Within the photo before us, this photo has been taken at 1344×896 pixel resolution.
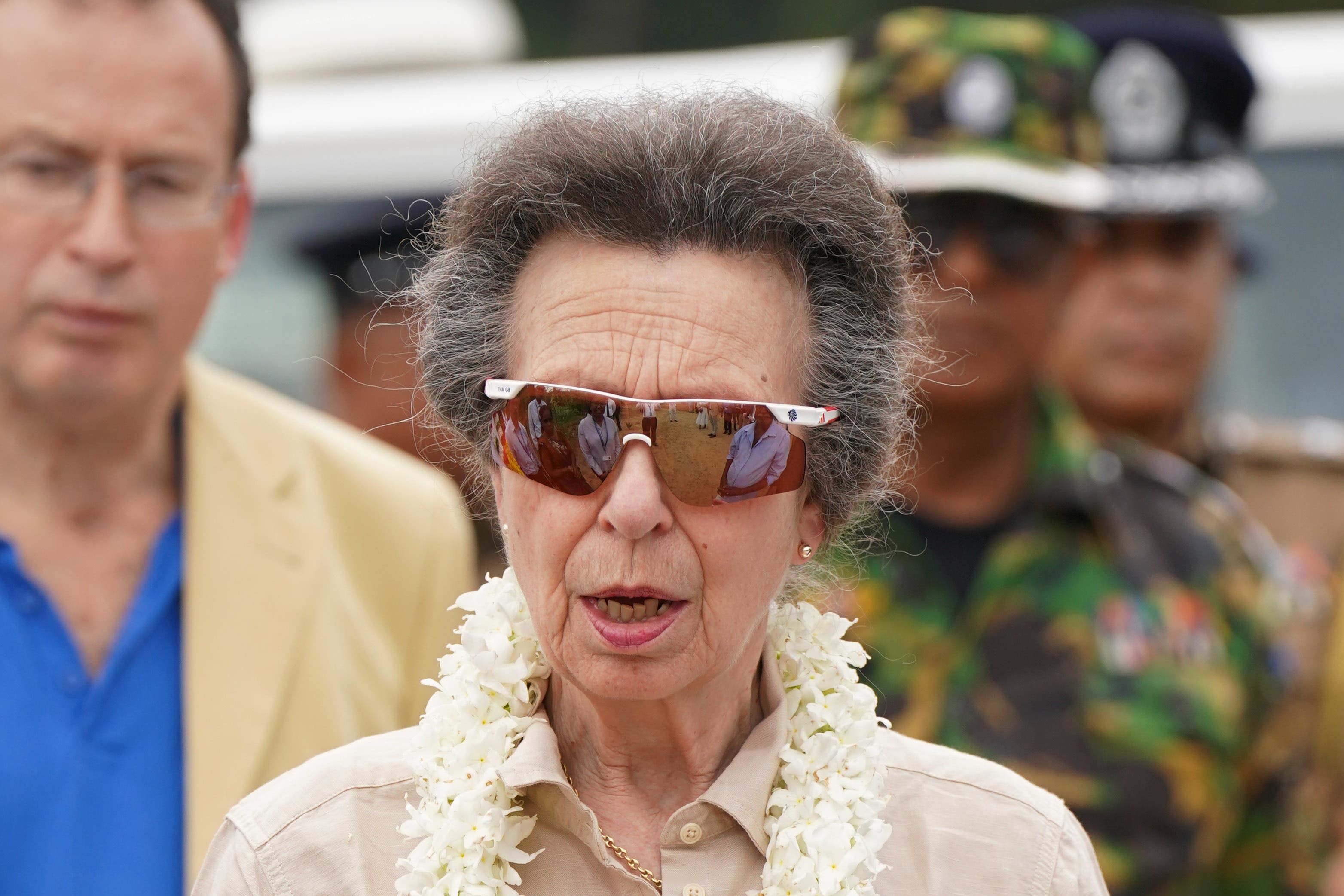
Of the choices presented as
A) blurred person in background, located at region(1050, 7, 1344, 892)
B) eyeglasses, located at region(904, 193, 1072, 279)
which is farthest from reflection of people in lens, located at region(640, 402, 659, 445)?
blurred person in background, located at region(1050, 7, 1344, 892)

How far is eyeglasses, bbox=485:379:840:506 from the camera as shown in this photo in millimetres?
2482

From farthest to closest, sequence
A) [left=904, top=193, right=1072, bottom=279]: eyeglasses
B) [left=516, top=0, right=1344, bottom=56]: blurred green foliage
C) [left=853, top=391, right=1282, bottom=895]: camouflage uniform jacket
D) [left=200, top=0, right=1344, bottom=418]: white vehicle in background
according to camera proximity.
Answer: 1. [left=516, top=0, right=1344, bottom=56]: blurred green foliage
2. [left=200, top=0, right=1344, bottom=418]: white vehicle in background
3. [left=904, top=193, right=1072, bottom=279]: eyeglasses
4. [left=853, top=391, right=1282, bottom=895]: camouflage uniform jacket

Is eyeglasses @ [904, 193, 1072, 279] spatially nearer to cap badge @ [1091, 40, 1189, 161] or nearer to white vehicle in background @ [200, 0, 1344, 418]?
cap badge @ [1091, 40, 1189, 161]

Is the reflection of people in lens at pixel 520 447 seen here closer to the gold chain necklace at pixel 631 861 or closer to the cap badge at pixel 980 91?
the gold chain necklace at pixel 631 861

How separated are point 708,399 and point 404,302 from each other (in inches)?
26.6

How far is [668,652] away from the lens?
2512mm

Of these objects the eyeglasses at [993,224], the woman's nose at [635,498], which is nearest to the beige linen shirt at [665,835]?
the woman's nose at [635,498]

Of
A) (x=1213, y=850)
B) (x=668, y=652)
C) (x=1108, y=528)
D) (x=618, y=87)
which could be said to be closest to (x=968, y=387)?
(x=1108, y=528)

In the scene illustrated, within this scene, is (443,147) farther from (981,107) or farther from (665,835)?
(665,835)

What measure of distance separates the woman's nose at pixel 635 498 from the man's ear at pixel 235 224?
169 centimetres

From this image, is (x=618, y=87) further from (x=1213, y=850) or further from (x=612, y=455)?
(x=1213, y=850)

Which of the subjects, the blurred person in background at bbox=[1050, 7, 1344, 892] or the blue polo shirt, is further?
the blurred person in background at bbox=[1050, 7, 1344, 892]

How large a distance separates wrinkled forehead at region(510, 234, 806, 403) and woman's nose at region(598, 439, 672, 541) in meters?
0.09

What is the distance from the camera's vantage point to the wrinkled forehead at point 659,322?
2.51m
